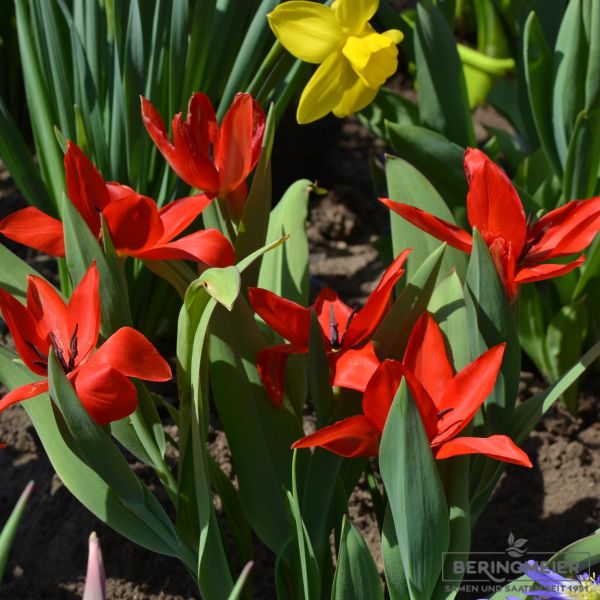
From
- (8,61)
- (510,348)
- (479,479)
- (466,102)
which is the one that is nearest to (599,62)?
(466,102)

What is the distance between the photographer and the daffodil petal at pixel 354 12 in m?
1.19

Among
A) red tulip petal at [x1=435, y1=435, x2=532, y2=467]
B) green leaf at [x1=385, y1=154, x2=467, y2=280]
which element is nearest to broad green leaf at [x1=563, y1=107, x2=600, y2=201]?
green leaf at [x1=385, y1=154, x2=467, y2=280]

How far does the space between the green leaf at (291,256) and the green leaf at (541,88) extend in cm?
48

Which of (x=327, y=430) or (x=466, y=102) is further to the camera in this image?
(x=466, y=102)

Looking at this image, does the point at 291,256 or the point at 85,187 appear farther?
the point at 291,256

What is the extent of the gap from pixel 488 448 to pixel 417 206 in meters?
0.51

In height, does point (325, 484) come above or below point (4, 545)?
below

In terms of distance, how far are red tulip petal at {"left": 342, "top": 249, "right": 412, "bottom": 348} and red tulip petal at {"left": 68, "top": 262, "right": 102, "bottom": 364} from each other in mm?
276

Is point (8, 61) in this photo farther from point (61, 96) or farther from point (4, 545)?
point (4, 545)

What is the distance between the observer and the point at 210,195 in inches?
42.2

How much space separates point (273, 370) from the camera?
1091 mm

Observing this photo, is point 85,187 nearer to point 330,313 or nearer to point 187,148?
point 187,148

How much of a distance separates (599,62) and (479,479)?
0.73m

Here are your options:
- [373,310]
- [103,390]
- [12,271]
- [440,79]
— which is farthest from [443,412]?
[440,79]
